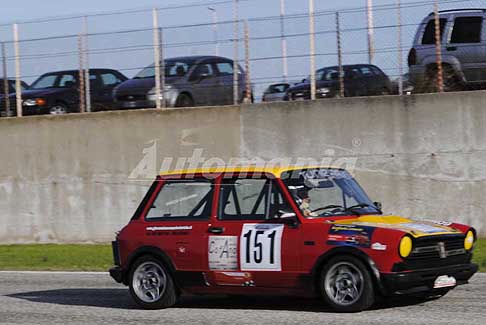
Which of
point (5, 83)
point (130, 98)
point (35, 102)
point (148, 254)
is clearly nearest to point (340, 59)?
point (130, 98)

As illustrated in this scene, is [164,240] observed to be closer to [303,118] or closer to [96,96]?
[303,118]

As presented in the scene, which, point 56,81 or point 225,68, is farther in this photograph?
point 56,81

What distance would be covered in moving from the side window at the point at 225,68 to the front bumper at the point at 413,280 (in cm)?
1110

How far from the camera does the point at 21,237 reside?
67.9 feet

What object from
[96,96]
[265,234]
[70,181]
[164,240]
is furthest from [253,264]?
[96,96]

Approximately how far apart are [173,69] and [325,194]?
11310 mm

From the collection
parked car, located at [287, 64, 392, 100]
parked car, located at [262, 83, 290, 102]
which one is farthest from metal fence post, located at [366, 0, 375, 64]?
parked car, located at [262, 83, 290, 102]

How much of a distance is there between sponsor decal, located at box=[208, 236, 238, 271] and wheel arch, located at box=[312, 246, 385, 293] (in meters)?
0.93

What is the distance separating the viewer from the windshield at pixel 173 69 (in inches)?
813

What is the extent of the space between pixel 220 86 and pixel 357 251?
1163cm

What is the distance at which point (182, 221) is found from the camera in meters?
10.3

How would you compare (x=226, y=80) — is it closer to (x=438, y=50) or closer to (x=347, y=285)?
(x=438, y=50)

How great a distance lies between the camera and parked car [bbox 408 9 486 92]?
18.0 metres

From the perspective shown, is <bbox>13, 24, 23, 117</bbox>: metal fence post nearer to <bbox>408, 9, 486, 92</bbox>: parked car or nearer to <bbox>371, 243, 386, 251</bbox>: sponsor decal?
<bbox>408, 9, 486, 92</bbox>: parked car
